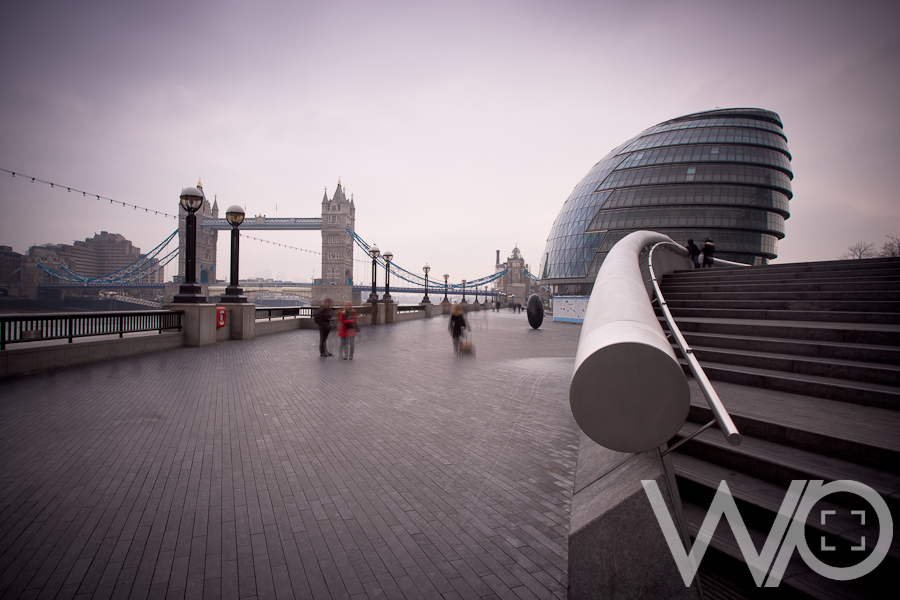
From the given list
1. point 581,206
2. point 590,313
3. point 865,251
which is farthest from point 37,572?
point 865,251

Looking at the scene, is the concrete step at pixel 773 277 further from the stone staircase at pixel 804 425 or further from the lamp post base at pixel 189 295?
the lamp post base at pixel 189 295

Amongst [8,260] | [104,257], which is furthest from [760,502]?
[104,257]

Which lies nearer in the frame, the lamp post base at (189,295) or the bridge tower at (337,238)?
the lamp post base at (189,295)

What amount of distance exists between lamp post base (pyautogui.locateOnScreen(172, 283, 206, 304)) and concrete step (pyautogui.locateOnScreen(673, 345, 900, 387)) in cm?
1304

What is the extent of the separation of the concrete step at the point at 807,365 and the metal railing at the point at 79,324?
11426 mm

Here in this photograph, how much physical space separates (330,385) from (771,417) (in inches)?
253

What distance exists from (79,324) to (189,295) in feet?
10.6

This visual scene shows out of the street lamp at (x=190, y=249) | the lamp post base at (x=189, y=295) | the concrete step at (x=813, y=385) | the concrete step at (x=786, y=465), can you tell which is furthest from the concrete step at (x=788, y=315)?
the street lamp at (x=190, y=249)

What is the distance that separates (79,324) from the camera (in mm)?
9031

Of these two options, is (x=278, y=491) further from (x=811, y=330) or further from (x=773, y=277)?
(x=773, y=277)

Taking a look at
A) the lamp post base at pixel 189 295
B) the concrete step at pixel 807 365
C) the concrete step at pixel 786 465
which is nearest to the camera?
the concrete step at pixel 786 465

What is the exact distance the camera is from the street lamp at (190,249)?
12.0 metres

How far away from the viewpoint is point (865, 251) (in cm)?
4375

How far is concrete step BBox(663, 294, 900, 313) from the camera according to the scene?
17.5 ft
